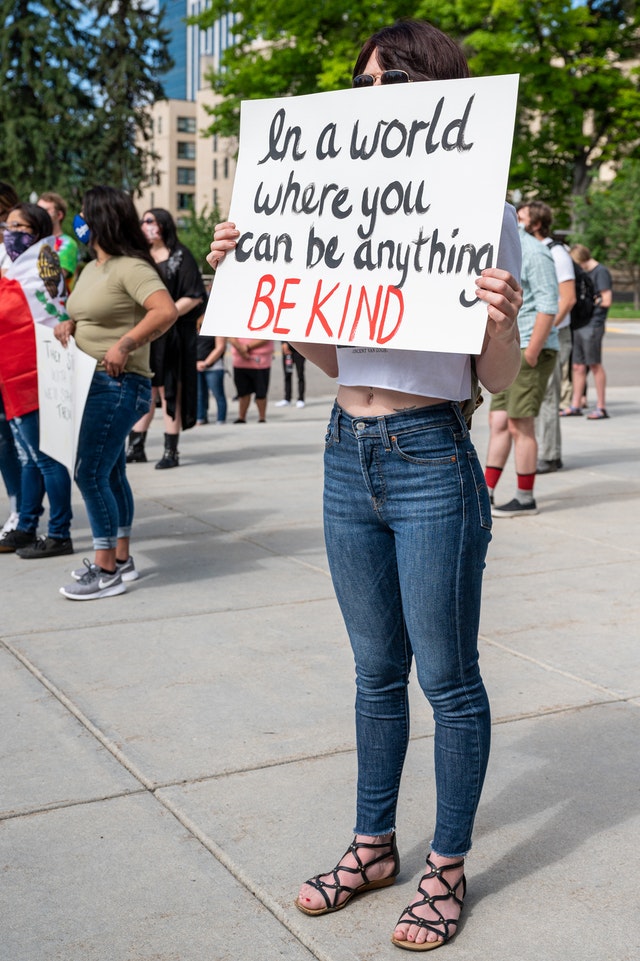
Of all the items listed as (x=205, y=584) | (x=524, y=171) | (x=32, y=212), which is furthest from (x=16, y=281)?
(x=524, y=171)

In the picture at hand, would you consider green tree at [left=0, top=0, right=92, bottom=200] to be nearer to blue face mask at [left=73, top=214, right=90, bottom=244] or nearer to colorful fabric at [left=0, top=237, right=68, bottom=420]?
colorful fabric at [left=0, top=237, right=68, bottom=420]

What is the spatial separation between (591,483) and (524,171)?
1216 inches

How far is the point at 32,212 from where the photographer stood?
6402mm

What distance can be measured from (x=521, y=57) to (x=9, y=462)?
101 feet

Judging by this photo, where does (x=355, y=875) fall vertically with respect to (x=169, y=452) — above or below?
above

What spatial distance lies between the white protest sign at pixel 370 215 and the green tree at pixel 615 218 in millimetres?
41804

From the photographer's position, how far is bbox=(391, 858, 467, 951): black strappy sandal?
8.59ft

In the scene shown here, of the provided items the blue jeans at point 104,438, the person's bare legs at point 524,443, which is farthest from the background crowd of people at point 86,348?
the person's bare legs at point 524,443

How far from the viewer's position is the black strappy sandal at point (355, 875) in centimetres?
279

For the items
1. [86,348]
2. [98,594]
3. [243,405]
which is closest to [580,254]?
[243,405]

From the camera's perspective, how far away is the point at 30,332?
6.45 meters

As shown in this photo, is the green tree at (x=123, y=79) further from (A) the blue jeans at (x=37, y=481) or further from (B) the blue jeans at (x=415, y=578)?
(B) the blue jeans at (x=415, y=578)

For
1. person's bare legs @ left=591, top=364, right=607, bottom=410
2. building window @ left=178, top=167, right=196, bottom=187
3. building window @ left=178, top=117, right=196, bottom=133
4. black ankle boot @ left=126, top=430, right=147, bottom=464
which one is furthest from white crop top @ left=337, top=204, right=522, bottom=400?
building window @ left=178, top=167, right=196, bottom=187

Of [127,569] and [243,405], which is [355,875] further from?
[243,405]
